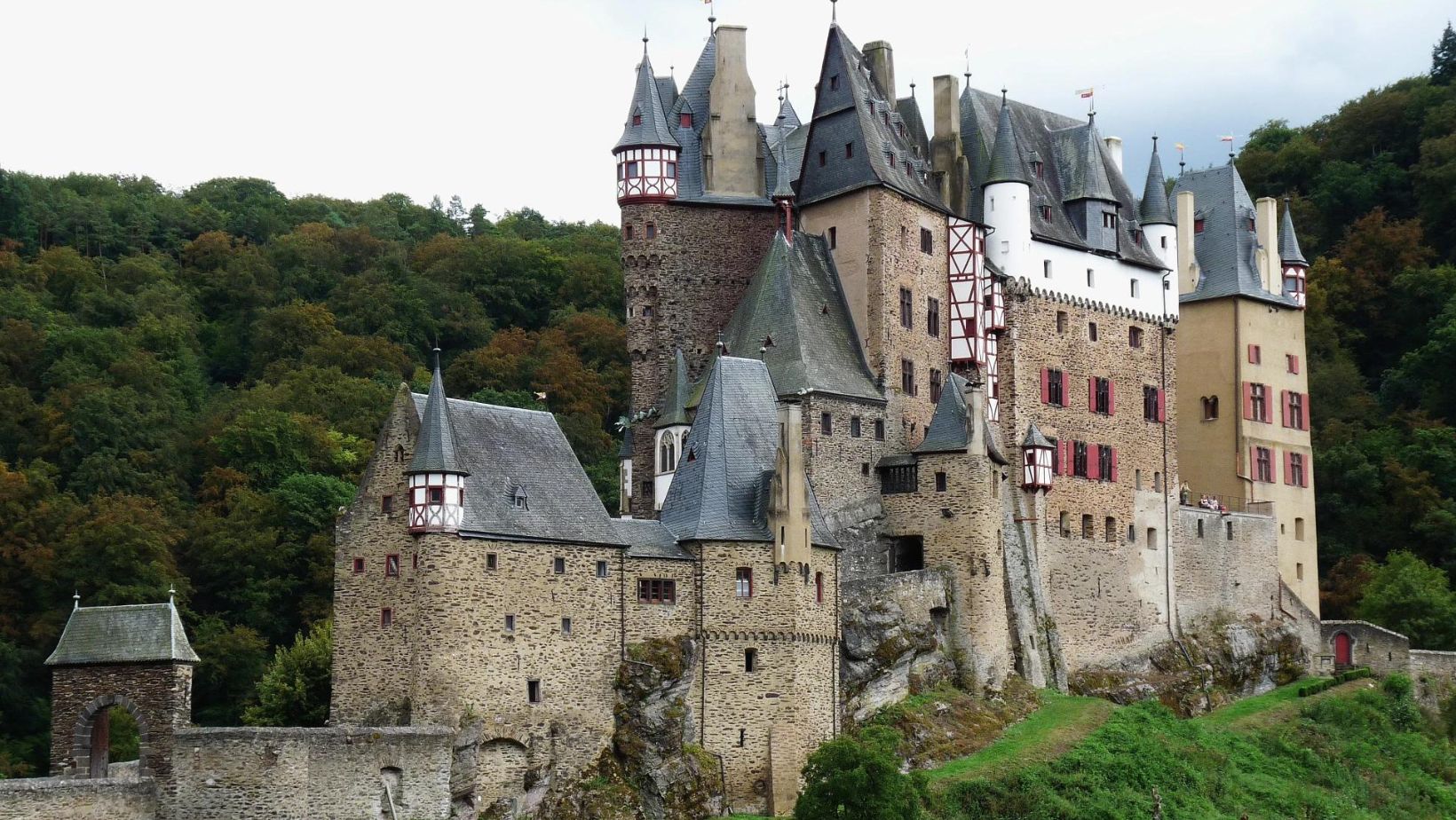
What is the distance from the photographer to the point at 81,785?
43875 mm

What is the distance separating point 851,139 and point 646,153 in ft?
18.1

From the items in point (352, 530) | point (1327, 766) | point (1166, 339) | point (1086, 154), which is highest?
point (1086, 154)

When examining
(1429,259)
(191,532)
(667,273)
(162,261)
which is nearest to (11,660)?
(191,532)

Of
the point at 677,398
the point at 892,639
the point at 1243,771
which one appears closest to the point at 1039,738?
the point at 892,639

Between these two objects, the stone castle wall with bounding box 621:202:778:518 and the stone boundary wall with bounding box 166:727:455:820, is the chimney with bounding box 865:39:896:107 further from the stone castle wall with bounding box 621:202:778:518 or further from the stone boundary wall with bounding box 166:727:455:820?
the stone boundary wall with bounding box 166:727:455:820

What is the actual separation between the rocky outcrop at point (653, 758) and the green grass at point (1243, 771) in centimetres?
542

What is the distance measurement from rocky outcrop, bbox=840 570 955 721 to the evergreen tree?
169 ft

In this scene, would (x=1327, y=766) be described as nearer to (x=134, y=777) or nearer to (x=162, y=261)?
(x=134, y=777)

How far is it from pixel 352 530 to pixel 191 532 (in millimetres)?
19743

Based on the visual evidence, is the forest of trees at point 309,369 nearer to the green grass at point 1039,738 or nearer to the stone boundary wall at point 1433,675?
the stone boundary wall at point 1433,675

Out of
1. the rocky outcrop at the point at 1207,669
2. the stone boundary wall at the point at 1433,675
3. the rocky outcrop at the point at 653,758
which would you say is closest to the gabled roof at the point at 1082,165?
the rocky outcrop at the point at 1207,669

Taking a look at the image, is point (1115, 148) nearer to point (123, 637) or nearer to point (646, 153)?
point (646, 153)

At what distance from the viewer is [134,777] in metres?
46.3

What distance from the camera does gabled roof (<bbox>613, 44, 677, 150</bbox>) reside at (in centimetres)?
6219
